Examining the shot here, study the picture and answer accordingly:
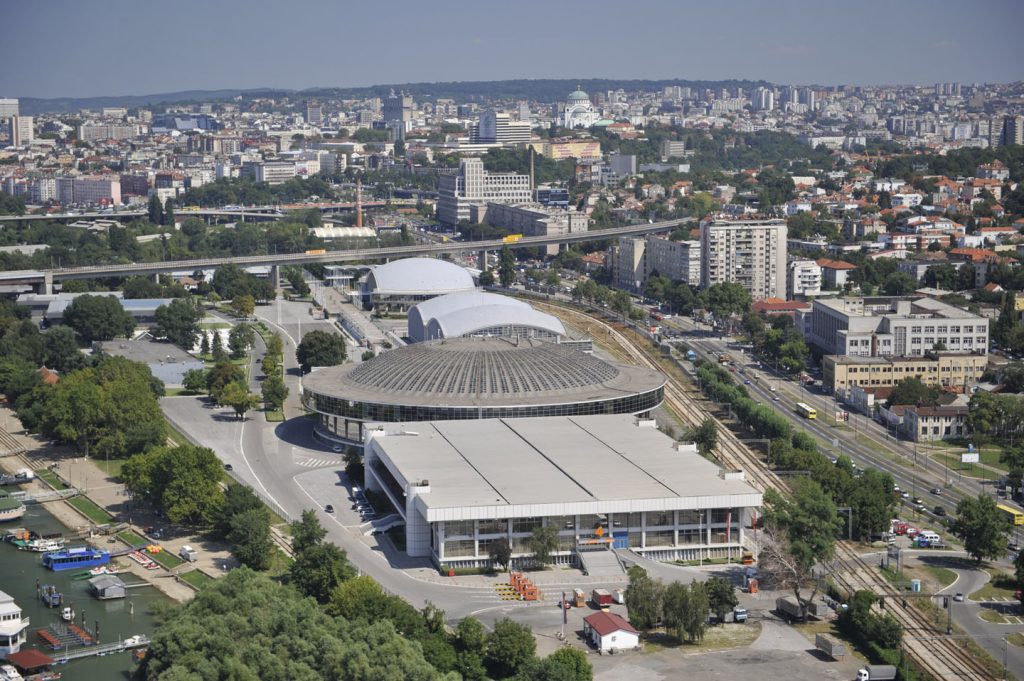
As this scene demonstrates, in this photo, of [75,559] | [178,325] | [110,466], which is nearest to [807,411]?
[110,466]

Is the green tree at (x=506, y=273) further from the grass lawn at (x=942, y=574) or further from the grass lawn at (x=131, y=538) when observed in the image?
the grass lawn at (x=942, y=574)

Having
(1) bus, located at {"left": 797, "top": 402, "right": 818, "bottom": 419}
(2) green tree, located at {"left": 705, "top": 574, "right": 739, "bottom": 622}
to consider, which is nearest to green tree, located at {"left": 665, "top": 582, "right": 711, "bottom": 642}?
(2) green tree, located at {"left": 705, "top": 574, "right": 739, "bottom": 622}

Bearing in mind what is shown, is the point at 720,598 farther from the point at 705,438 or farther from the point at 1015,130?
the point at 1015,130

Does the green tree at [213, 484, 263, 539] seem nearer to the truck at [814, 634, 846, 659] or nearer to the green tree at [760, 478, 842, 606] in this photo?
the green tree at [760, 478, 842, 606]

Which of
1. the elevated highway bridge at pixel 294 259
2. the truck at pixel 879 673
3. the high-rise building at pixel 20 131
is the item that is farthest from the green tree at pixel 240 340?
the high-rise building at pixel 20 131

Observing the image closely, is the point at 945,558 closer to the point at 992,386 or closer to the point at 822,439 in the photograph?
the point at 822,439
